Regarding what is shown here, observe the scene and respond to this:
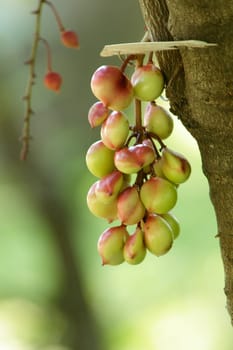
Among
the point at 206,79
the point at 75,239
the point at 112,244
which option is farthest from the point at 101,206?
the point at 75,239

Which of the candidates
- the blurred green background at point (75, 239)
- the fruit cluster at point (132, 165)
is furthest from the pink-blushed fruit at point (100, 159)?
the blurred green background at point (75, 239)

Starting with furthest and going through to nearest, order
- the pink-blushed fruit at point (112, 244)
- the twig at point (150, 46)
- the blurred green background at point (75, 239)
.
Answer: the blurred green background at point (75, 239), the pink-blushed fruit at point (112, 244), the twig at point (150, 46)

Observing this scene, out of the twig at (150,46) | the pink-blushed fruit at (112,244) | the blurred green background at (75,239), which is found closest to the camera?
the twig at (150,46)

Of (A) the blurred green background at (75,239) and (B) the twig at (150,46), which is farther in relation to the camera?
(A) the blurred green background at (75,239)

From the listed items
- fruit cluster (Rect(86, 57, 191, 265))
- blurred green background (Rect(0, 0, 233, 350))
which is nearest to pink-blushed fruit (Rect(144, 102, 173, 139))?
fruit cluster (Rect(86, 57, 191, 265))

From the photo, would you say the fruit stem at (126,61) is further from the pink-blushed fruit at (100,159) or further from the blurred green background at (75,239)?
the blurred green background at (75,239)

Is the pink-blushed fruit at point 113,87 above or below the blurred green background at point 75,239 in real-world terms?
above

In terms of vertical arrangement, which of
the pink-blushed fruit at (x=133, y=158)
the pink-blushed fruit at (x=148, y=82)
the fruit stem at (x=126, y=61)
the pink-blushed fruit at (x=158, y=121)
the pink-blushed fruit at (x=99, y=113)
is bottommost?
the pink-blushed fruit at (x=133, y=158)
